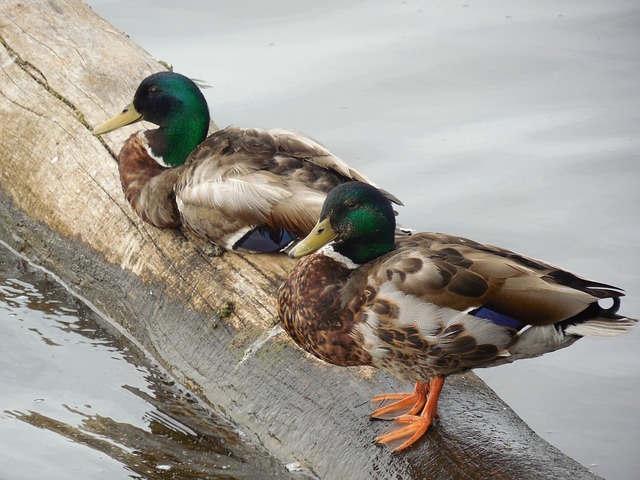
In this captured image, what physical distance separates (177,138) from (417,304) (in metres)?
1.86

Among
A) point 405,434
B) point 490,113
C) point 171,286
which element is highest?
point 490,113

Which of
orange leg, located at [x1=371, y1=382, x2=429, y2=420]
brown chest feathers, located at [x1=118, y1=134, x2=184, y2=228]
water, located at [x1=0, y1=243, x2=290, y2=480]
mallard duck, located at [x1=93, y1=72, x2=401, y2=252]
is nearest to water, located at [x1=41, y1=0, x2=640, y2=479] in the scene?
orange leg, located at [x1=371, y1=382, x2=429, y2=420]

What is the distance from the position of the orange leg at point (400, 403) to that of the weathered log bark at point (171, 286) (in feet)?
0.14

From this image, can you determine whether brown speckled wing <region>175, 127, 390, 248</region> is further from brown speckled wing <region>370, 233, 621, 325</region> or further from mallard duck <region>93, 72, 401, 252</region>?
brown speckled wing <region>370, 233, 621, 325</region>

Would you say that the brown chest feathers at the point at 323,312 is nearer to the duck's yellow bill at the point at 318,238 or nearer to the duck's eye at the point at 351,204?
the duck's yellow bill at the point at 318,238

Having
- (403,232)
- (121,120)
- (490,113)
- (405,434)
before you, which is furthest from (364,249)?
(490,113)

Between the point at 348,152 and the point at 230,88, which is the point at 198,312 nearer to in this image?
the point at 348,152

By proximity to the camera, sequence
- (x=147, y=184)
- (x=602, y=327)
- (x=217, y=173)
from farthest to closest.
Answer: (x=147, y=184) < (x=217, y=173) < (x=602, y=327)

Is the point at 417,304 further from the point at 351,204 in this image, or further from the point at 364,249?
the point at 351,204

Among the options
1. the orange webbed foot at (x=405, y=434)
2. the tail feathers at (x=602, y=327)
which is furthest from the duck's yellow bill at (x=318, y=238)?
the tail feathers at (x=602, y=327)

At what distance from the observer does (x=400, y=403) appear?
3645mm

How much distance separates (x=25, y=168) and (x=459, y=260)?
2597 mm

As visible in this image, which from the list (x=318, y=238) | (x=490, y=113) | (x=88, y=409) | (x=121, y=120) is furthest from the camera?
(x=490, y=113)

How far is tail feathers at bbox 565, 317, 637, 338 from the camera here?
326 centimetres
